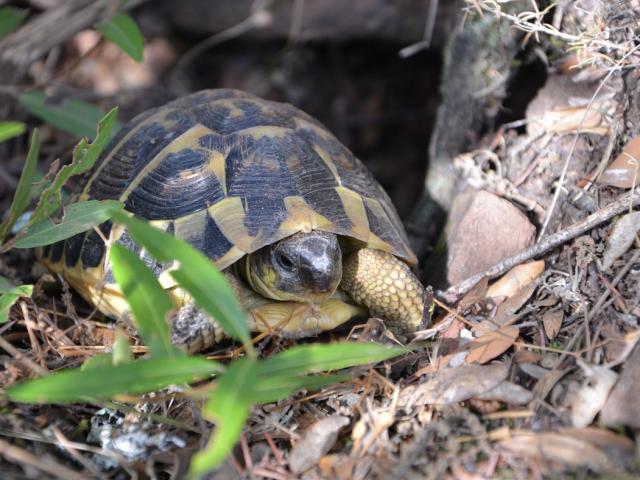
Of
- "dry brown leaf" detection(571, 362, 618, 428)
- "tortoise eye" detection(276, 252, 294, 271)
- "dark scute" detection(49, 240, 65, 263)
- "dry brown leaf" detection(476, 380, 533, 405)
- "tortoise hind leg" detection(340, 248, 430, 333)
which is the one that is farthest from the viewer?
"dark scute" detection(49, 240, 65, 263)

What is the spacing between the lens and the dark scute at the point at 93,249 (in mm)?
2664

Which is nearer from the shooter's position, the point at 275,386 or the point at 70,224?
the point at 275,386

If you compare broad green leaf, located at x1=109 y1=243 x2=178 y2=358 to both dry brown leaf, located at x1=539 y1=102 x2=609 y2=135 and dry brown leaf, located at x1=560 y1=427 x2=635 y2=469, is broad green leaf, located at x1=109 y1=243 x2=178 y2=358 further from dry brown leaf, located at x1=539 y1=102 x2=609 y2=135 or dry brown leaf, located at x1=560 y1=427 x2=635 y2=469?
dry brown leaf, located at x1=539 y1=102 x2=609 y2=135

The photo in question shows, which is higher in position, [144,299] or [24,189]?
[24,189]

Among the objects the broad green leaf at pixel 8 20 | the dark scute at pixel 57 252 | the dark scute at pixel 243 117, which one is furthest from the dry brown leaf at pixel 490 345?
the broad green leaf at pixel 8 20

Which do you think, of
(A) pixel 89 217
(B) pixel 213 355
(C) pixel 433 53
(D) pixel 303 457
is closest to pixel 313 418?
(D) pixel 303 457

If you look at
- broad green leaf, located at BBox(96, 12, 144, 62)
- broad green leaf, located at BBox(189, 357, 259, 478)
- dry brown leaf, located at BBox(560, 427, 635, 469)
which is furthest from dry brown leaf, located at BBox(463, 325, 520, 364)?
broad green leaf, located at BBox(96, 12, 144, 62)

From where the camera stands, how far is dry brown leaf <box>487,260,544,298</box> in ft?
8.30

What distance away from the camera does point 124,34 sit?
339 centimetres

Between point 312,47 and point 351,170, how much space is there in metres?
2.71

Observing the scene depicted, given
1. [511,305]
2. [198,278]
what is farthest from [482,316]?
[198,278]

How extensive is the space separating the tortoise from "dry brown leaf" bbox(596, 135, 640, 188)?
0.81m

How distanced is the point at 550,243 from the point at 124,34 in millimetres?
2256

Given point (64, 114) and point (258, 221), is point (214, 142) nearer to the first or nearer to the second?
point (258, 221)
